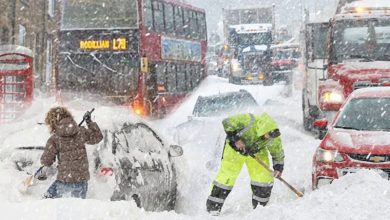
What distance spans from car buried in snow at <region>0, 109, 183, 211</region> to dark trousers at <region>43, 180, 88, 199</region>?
0.15m

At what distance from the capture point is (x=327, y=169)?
7.85 m

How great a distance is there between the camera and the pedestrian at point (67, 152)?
6.23 meters

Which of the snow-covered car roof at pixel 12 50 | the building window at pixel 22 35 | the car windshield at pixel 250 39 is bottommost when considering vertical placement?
the snow-covered car roof at pixel 12 50

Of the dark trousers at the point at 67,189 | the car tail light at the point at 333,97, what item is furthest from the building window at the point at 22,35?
the dark trousers at the point at 67,189

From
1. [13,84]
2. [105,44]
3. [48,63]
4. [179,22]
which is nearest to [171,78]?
[179,22]

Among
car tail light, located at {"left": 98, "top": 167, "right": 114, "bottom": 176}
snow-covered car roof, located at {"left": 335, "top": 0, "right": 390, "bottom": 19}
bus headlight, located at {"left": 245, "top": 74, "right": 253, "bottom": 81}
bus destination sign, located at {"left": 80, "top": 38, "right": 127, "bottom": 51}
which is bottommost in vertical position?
car tail light, located at {"left": 98, "top": 167, "right": 114, "bottom": 176}

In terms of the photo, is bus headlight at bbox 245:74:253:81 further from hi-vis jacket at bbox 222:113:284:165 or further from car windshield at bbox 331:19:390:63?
hi-vis jacket at bbox 222:113:284:165

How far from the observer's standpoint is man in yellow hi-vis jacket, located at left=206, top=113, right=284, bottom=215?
7.61 metres

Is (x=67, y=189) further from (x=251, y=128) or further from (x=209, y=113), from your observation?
(x=209, y=113)

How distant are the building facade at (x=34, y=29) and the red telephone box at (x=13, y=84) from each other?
42.7 ft

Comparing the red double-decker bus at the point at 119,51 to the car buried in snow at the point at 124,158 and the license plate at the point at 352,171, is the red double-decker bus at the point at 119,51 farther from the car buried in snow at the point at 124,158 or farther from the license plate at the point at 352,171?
the license plate at the point at 352,171

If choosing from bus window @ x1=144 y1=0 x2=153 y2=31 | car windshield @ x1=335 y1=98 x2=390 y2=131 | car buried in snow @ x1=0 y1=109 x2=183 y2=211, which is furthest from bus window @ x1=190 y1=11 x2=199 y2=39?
car buried in snow @ x1=0 y1=109 x2=183 y2=211

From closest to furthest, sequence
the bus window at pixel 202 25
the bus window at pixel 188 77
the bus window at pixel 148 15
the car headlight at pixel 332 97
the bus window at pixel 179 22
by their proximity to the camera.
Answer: the car headlight at pixel 332 97 < the bus window at pixel 148 15 < the bus window at pixel 179 22 < the bus window at pixel 188 77 < the bus window at pixel 202 25

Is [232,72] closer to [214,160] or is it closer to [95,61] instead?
[95,61]
